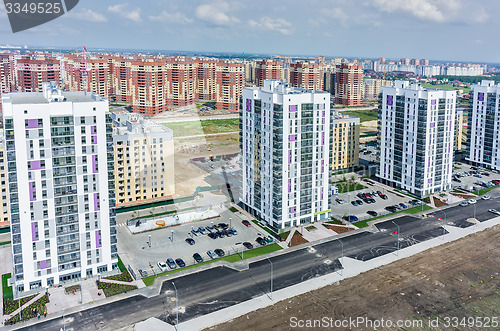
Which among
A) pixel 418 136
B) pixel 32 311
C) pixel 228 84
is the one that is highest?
pixel 228 84

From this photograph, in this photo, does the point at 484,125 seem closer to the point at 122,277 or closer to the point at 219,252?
the point at 219,252

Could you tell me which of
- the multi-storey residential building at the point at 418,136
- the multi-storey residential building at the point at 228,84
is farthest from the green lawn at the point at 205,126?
the multi-storey residential building at the point at 418,136

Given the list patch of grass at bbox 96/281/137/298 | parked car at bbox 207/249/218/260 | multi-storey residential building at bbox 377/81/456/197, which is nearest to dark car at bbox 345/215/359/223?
multi-storey residential building at bbox 377/81/456/197

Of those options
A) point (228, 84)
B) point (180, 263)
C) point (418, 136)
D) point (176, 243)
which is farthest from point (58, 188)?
point (228, 84)

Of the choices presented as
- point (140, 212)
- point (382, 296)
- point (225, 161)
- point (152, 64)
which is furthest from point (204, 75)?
point (382, 296)

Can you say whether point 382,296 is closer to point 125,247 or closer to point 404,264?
point 404,264

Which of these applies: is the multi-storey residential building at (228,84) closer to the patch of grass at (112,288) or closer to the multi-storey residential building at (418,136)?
the multi-storey residential building at (418,136)

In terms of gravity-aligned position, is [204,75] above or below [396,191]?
above
